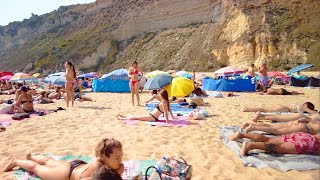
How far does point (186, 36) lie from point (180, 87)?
38.0 meters

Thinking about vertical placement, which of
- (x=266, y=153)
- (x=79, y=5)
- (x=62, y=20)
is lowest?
(x=266, y=153)

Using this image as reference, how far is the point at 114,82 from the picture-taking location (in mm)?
19203

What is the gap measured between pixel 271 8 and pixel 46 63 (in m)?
44.3

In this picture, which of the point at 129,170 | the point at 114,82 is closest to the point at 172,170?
the point at 129,170

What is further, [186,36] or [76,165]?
[186,36]

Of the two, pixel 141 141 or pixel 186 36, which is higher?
pixel 186 36

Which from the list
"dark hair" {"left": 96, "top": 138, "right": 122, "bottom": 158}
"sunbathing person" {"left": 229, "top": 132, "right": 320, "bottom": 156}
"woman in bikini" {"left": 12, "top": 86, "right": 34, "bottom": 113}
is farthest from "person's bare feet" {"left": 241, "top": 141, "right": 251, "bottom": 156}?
"woman in bikini" {"left": 12, "top": 86, "right": 34, "bottom": 113}

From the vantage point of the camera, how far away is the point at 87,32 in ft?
221

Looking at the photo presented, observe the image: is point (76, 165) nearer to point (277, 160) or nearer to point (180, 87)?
point (277, 160)

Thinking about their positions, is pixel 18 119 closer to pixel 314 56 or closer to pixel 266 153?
pixel 266 153

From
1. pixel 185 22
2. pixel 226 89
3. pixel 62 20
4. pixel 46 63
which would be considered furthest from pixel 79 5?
pixel 226 89

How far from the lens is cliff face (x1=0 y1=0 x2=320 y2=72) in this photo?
100 feet

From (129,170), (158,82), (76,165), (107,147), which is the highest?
(158,82)

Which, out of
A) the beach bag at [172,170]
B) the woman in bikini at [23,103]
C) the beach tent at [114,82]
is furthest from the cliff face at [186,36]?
the beach bag at [172,170]
